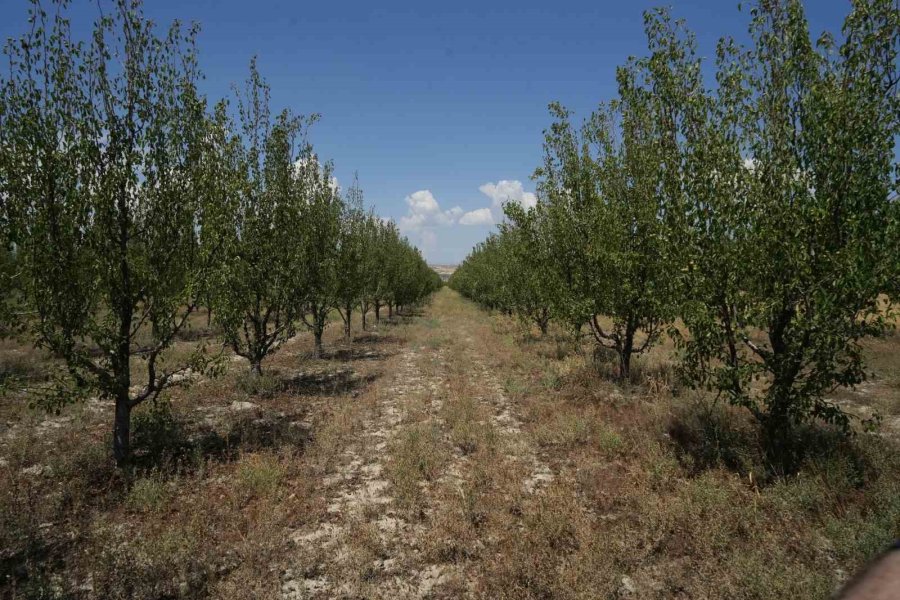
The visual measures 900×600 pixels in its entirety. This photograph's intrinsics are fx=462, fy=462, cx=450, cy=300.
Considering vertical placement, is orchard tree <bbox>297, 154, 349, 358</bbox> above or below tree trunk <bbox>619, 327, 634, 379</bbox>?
above

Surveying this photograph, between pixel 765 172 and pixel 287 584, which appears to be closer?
pixel 287 584

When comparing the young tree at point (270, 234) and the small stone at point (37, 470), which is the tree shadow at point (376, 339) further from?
the small stone at point (37, 470)

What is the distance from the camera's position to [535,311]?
92.5 feet

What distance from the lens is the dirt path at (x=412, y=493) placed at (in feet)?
21.3

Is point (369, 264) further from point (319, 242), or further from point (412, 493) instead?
point (412, 493)

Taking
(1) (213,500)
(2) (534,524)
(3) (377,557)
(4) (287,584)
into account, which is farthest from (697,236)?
(1) (213,500)

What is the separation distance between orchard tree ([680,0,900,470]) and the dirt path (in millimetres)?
4721

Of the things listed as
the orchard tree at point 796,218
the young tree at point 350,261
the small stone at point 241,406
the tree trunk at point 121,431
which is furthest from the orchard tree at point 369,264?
the orchard tree at point 796,218

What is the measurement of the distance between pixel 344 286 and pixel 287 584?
18.6 metres

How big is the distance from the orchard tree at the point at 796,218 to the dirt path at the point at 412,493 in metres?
4.72

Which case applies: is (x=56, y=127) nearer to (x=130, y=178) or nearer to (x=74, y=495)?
(x=130, y=178)

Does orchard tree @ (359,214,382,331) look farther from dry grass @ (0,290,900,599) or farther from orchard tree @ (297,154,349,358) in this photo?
dry grass @ (0,290,900,599)

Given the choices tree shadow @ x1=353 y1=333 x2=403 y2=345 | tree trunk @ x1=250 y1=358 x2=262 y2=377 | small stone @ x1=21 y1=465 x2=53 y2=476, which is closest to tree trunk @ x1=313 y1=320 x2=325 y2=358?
tree trunk @ x1=250 y1=358 x2=262 y2=377

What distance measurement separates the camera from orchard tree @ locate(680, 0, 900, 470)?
7.49 meters
